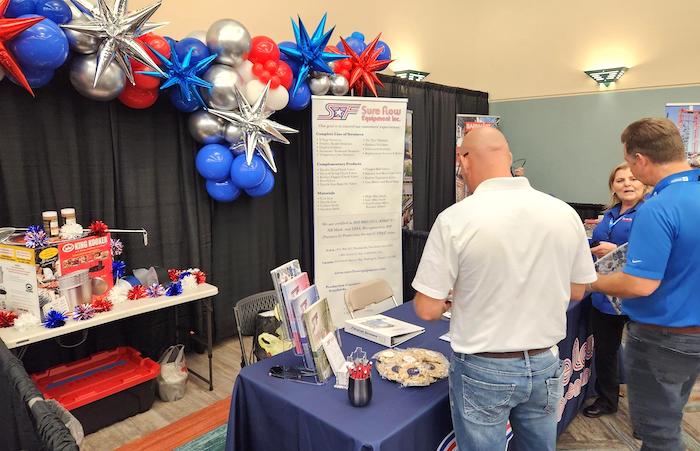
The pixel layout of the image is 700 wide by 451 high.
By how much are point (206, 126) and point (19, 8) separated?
3.74 feet

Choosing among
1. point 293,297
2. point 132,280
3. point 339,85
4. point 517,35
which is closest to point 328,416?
point 293,297

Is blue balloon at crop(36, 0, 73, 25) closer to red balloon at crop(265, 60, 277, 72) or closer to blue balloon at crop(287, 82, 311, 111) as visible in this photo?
red balloon at crop(265, 60, 277, 72)

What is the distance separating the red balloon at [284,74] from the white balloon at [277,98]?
0.19 feet

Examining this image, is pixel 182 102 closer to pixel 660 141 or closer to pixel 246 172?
pixel 246 172

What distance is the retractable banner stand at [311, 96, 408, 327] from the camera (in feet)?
11.4

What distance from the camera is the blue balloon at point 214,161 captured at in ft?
10.2

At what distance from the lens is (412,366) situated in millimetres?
1621

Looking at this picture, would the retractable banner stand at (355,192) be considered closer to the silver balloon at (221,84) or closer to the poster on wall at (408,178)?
the silver balloon at (221,84)

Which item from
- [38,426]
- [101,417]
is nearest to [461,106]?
[101,417]

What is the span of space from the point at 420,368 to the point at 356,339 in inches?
16.2

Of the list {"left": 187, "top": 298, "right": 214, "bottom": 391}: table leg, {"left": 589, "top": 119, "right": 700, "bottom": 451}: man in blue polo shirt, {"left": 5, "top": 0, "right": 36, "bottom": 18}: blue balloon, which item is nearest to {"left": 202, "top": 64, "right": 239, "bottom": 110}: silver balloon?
{"left": 5, "top": 0, "right": 36, "bottom": 18}: blue balloon

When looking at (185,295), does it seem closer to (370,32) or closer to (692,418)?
(692,418)

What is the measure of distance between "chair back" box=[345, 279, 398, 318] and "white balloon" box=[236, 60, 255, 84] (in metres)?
1.57

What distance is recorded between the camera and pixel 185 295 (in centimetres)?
269
